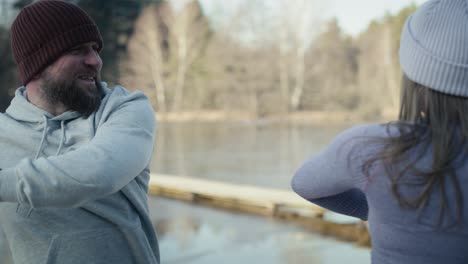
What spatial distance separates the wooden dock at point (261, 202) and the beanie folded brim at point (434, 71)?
433 centimetres

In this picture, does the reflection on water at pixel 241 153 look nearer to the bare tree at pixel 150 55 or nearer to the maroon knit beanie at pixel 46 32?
the maroon knit beanie at pixel 46 32

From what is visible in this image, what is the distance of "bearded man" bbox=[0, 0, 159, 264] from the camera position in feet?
4.10

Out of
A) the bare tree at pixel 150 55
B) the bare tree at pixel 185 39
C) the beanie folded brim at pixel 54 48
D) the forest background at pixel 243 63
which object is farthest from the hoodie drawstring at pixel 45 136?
the bare tree at pixel 185 39

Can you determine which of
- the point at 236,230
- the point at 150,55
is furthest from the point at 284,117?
the point at 236,230

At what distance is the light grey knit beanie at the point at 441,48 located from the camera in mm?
965

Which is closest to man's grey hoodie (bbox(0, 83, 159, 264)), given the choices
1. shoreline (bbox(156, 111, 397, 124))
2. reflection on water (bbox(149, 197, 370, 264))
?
reflection on water (bbox(149, 197, 370, 264))

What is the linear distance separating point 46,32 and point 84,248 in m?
0.52

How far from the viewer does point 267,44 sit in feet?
A: 90.3

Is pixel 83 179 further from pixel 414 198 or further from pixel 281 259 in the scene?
pixel 281 259

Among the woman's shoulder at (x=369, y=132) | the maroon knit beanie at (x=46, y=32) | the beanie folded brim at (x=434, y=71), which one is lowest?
the woman's shoulder at (x=369, y=132)

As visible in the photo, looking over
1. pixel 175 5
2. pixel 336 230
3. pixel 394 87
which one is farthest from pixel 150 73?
pixel 336 230

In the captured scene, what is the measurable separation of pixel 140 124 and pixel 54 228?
32 centimetres

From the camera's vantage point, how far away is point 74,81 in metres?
1.33

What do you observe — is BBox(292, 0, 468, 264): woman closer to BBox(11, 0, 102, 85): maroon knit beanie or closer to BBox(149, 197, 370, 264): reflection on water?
BBox(11, 0, 102, 85): maroon knit beanie
